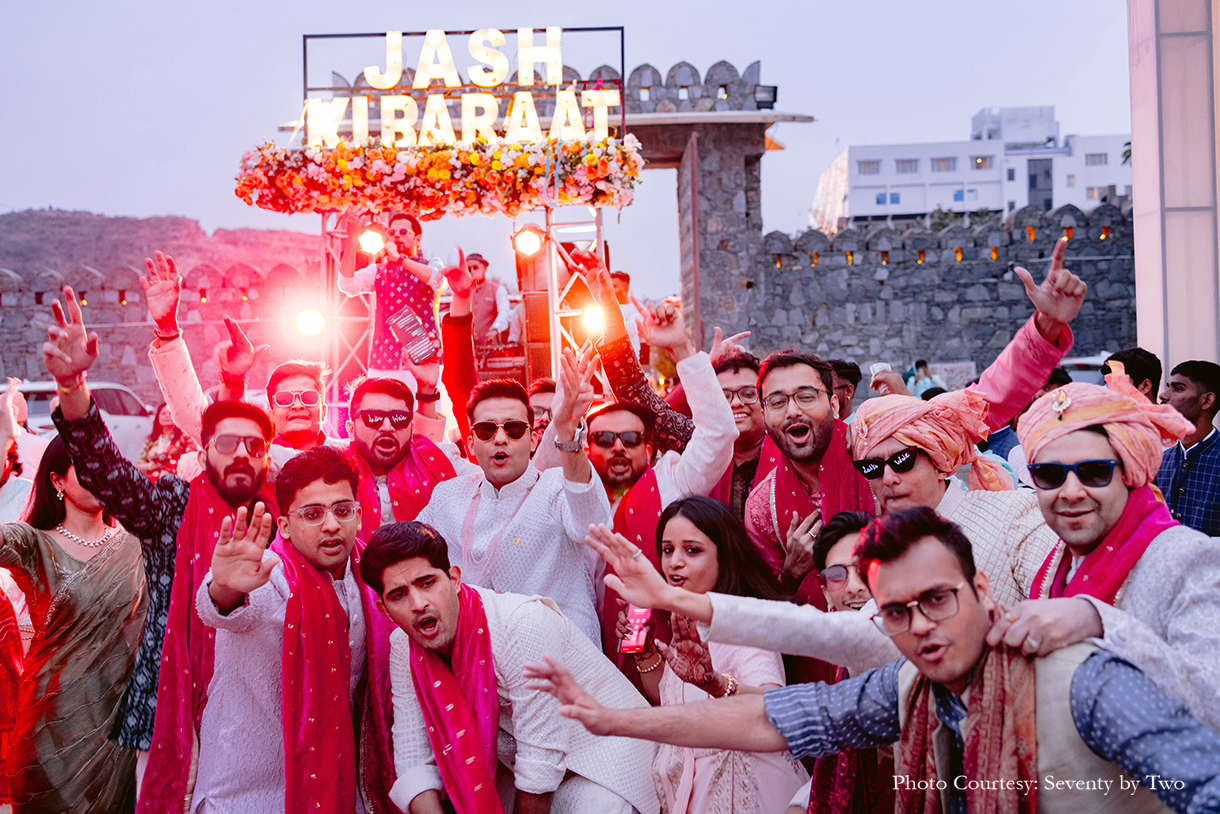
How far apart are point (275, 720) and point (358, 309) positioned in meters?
6.20

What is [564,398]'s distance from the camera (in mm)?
3230

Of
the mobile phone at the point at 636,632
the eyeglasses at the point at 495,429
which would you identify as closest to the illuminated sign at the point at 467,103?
the eyeglasses at the point at 495,429

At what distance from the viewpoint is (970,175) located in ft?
194

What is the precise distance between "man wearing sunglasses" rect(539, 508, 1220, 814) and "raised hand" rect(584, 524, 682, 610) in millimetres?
236

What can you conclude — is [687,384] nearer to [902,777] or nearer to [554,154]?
[902,777]

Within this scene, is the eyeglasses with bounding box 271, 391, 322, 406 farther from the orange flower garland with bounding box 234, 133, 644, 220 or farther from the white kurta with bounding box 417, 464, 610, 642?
the orange flower garland with bounding box 234, 133, 644, 220

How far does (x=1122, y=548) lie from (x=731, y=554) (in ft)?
3.71

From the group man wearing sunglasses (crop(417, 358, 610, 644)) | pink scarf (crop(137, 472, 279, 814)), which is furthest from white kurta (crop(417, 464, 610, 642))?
pink scarf (crop(137, 472, 279, 814))

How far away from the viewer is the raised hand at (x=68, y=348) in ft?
9.41

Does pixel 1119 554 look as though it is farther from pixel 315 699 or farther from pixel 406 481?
pixel 406 481

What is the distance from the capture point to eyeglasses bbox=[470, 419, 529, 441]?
335cm

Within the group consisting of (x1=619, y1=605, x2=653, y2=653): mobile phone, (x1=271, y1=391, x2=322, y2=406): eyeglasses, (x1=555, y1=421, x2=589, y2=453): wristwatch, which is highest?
(x1=271, y1=391, x2=322, y2=406): eyeglasses

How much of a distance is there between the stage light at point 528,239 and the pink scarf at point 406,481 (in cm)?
Answer: 414

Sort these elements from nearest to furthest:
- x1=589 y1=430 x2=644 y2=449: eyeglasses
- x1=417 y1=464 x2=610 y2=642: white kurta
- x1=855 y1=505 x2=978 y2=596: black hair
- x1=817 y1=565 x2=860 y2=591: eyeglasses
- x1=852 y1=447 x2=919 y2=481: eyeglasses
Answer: x1=855 y1=505 x2=978 y2=596: black hair
x1=817 y1=565 x2=860 y2=591: eyeglasses
x1=852 y1=447 x2=919 y2=481: eyeglasses
x1=417 y1=464 x2=610 y2=642: white kurta
x1=589 y1=430 x2=644 y2=449: eyeglasses
